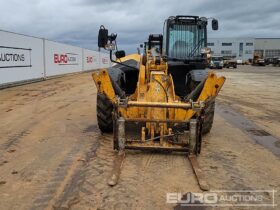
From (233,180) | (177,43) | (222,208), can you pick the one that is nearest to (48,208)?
(222,208)

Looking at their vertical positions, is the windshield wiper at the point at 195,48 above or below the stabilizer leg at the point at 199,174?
above

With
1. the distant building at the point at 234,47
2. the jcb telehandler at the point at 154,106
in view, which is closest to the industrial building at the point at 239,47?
the distant building at the point at 234,47

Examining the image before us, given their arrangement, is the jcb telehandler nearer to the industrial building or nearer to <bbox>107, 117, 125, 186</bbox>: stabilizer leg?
<bbox>107, 117, 125, 186</bbox>: stabilizer leg

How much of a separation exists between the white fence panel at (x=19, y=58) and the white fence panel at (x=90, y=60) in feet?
46.8

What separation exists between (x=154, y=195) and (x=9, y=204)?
1614mm

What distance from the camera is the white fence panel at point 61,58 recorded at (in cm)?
2333

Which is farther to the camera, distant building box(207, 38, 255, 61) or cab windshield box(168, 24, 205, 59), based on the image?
distant building box(207, 38, 255, 61)

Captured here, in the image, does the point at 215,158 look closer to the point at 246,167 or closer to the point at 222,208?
the point at 246,167

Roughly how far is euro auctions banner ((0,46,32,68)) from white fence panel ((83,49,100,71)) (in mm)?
16128

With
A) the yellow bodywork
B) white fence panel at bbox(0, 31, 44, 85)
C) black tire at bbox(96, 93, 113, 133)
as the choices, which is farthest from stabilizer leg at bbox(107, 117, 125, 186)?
white fence panel at bbox(0, 31, 44, 85)

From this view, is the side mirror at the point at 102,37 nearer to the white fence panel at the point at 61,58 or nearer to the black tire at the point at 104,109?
the black tire at the point at 104,109

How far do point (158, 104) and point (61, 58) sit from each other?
851 inches

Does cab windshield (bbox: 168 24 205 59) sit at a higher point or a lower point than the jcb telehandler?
higher

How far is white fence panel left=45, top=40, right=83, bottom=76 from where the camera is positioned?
23.3 m
